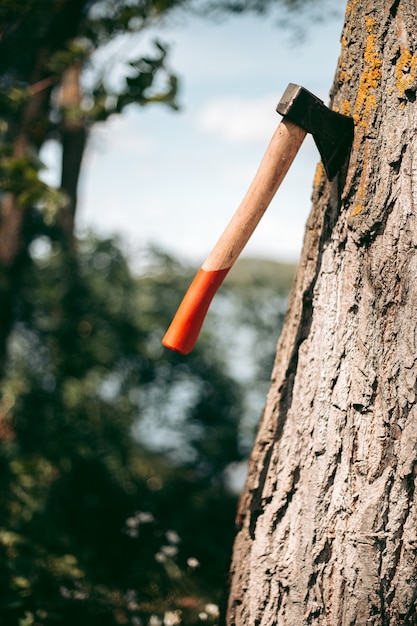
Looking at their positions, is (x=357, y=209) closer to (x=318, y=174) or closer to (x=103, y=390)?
(x=318, y=174)

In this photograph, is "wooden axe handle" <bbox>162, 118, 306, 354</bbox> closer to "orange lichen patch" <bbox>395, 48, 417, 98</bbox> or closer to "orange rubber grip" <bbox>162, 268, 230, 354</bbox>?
"orange rubber grip" <bbox>162, 268, 230, 354</bbox>

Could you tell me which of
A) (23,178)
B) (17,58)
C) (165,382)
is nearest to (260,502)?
(23,178)

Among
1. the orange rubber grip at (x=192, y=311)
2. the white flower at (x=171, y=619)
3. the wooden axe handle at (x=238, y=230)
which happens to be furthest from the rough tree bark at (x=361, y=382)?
the white flower at (x=171, y=619)

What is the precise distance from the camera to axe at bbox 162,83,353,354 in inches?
58.6

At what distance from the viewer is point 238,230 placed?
151cm

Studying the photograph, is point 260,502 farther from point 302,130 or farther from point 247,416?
point 247,416

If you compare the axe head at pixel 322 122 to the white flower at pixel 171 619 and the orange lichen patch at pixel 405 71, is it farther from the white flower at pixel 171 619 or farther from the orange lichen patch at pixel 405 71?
the white flower at pixel 171 619

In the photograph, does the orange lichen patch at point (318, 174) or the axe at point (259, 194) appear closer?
the axe at point (259, 194)

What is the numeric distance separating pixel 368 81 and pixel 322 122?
15cm

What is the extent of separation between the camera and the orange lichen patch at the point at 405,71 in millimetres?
1452

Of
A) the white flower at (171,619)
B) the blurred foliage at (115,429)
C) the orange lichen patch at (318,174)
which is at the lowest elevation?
the white flower at (171,619)

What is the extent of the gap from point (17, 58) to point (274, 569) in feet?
12.8

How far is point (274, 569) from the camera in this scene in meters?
1.64

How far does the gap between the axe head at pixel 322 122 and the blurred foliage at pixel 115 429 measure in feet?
7.88
